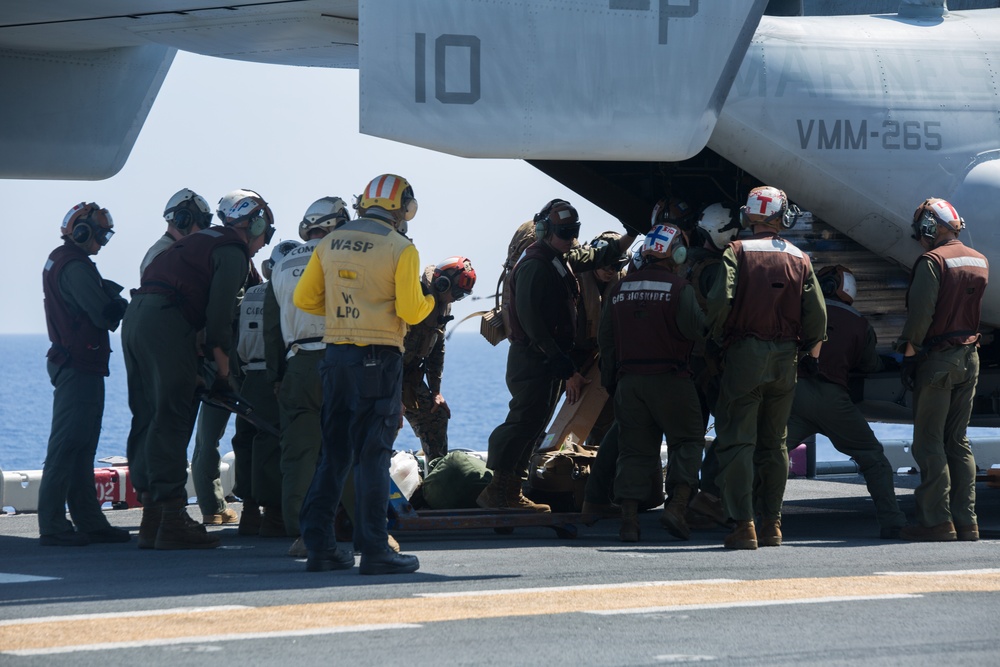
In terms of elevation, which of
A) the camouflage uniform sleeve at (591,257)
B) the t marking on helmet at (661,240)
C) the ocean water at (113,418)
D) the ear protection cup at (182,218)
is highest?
the ear protection cup at (182,218)

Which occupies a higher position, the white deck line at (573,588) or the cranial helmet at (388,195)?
the cranial helmet at (388,195)

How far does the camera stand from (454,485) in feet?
30.1

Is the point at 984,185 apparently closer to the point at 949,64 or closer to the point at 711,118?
the point at 949,64

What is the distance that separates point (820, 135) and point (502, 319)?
2.58 meters

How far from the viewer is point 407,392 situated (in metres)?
10.2

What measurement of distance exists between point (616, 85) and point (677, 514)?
265 cm

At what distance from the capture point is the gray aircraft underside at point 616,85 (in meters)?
7.41

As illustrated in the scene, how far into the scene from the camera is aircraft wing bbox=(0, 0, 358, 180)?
8602 millimetres

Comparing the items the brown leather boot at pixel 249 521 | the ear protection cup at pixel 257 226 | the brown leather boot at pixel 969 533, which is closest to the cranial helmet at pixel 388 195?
the ear protection cup at pixel 257 226

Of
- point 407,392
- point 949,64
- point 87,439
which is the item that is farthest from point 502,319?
point 949,64

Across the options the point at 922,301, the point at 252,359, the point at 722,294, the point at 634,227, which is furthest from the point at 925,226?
the point at 252,359

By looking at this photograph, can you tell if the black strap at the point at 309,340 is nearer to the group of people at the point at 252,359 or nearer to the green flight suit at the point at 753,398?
the group of people at the point at 252,359

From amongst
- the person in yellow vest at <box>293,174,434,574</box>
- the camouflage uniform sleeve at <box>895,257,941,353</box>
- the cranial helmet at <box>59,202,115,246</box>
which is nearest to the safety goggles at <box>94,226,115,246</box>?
the cranial helmet at <box>59,202,115,246</box>

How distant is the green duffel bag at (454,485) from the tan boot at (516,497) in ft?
1.06
